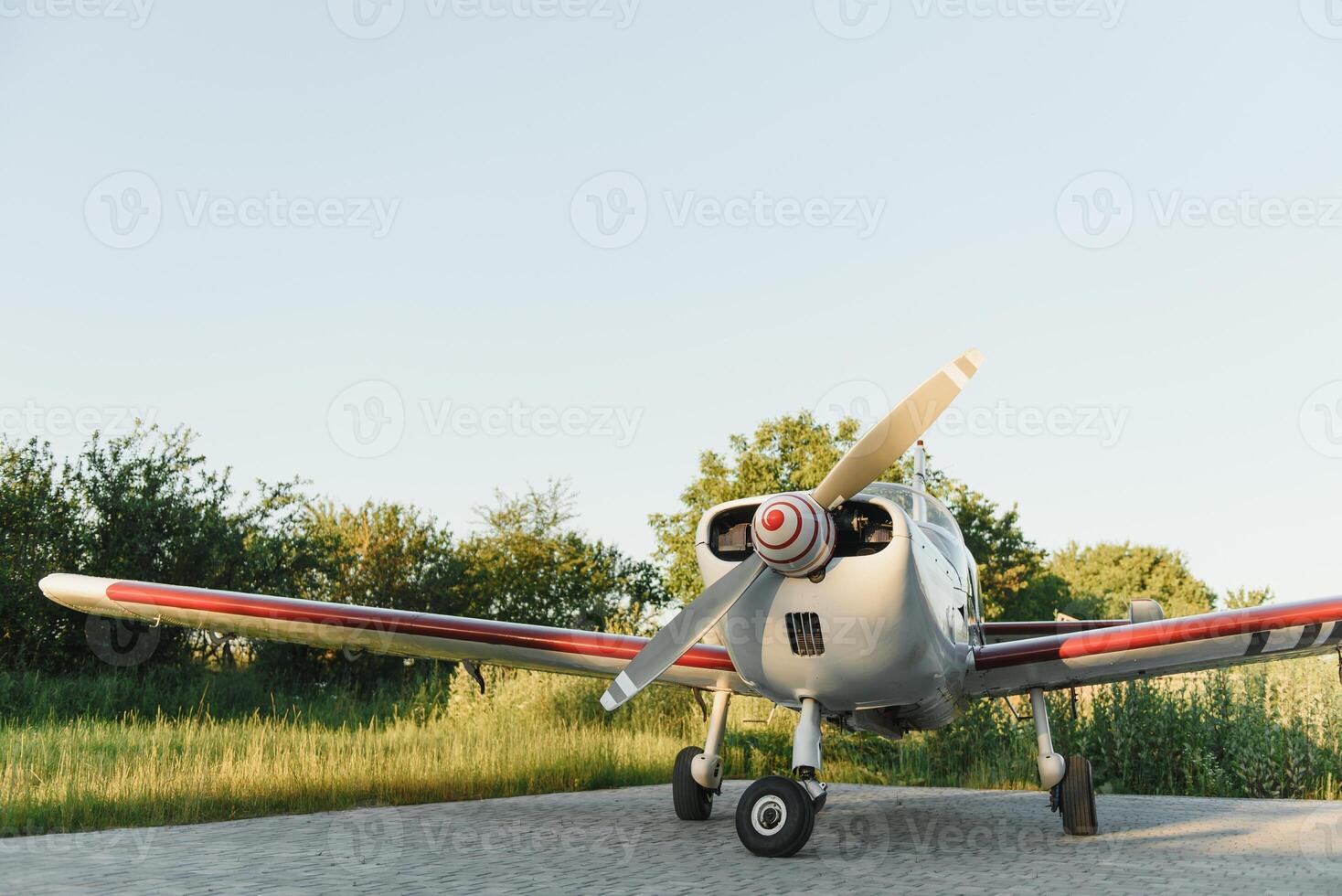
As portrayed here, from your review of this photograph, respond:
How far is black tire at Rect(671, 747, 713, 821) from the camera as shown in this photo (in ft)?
27.9

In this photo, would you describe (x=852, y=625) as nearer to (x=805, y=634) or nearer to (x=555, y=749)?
(x=805, y=634)

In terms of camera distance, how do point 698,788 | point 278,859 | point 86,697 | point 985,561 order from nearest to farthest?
1. point 278,859
2. point 698,788
3. point 86,697
4. point 985,561

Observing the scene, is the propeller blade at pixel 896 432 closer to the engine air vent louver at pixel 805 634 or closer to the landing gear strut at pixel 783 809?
the engine air vent louver at pixel 805 634

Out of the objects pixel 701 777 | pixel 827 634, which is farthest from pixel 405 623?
pixel 827 634

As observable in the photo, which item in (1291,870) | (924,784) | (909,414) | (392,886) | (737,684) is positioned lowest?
(924,784)

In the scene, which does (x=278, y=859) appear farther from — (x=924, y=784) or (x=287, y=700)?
(x=287, y=700)

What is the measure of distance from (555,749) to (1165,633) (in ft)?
25.5

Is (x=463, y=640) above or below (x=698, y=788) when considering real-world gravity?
above

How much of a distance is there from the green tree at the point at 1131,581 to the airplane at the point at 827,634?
48580 millimetres

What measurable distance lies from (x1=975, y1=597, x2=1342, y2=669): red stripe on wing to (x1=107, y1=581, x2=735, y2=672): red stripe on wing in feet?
7.38

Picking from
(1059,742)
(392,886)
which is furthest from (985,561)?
(392,886)

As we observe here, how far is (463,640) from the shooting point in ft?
27.9

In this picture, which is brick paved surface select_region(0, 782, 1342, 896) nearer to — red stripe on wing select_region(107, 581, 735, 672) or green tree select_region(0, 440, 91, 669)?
red stripe on wing select_region(107, 581, 735, 672)

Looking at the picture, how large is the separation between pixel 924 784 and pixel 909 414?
9205 millimetres
